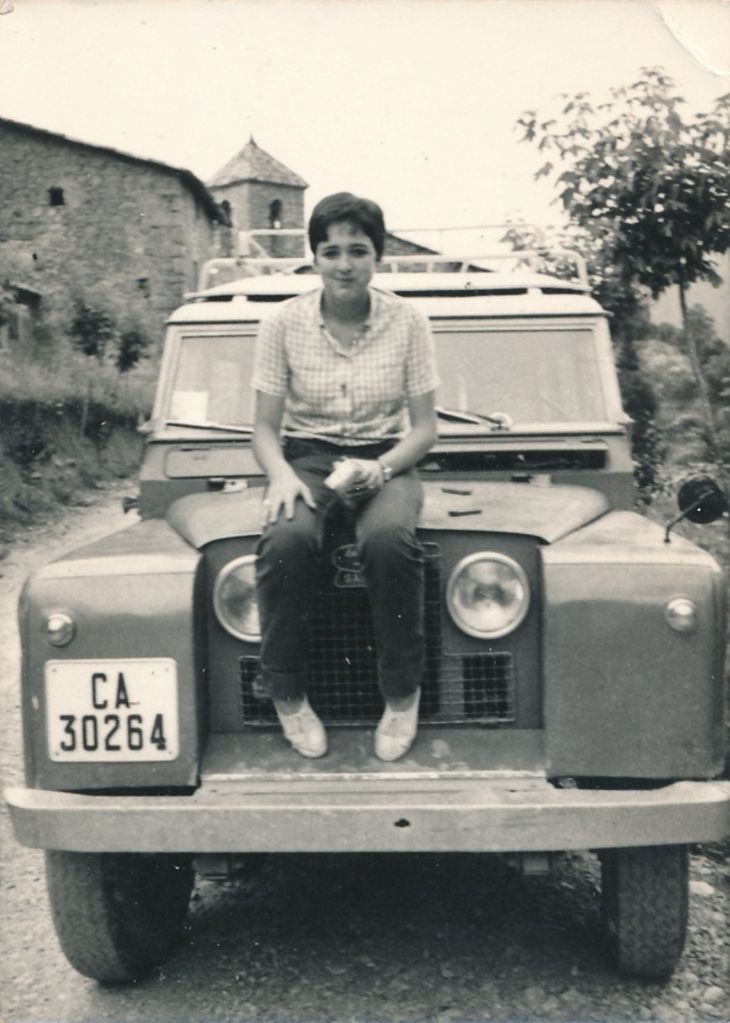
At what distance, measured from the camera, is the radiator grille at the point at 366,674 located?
9.88ft

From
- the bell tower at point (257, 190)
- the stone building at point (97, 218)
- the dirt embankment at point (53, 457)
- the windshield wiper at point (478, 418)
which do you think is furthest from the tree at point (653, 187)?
the bell tower at point (257, 190)

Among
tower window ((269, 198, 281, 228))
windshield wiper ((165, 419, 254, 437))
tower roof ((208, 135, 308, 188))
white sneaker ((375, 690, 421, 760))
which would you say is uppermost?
tower roof ((208, 135, 308, 188))

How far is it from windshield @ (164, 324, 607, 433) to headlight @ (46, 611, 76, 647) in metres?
1.42

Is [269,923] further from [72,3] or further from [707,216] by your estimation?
[707,216]

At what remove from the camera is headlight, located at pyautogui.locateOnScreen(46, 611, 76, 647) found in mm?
2803

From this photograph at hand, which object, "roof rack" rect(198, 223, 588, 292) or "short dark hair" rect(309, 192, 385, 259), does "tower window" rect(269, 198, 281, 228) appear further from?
"short dark hair" rect(309, 192, 385, 259)

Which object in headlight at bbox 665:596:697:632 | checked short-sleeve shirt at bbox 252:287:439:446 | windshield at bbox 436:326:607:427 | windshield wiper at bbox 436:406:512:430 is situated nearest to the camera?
headlight at bbox 665:596:697:632

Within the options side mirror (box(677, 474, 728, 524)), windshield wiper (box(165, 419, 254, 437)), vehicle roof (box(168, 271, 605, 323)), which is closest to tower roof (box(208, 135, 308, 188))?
vehicle roof (box(168, 271, 605, 323))

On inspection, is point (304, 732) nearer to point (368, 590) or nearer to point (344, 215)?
point (368, 590)

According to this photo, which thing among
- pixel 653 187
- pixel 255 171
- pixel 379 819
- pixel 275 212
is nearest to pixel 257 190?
pixel 255 171

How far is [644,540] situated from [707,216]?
385 centimetres

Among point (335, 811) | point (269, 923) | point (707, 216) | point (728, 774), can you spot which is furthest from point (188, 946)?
point (707, 216)

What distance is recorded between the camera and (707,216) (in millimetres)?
6301

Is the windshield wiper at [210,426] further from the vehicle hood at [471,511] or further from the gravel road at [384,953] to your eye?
the gravel road at [384,953]
